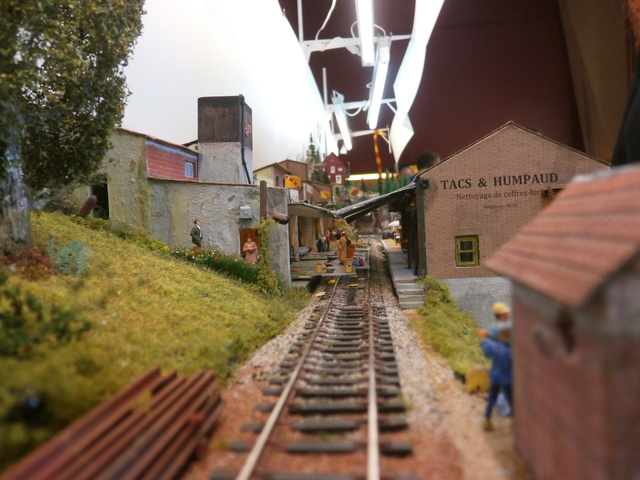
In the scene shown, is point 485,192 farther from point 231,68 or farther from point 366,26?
point 231,68

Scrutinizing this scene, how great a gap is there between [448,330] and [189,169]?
47.6ft

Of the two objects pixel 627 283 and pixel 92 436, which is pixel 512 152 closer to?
pixel 627 283

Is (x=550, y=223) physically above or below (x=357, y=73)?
below

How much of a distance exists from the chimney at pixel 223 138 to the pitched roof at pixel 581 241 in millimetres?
16872

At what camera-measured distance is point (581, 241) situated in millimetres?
3494

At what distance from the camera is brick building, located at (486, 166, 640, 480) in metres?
2.99

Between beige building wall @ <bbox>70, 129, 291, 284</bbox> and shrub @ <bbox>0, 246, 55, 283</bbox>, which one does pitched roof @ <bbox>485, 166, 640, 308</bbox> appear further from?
beige building wall @ <bbox>70, 129, 291, 284</bbox>

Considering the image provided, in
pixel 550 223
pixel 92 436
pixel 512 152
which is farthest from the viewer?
pixel 512 152

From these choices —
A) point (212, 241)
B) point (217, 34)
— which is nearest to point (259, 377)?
point (212, 241)

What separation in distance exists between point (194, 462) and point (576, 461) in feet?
12.2

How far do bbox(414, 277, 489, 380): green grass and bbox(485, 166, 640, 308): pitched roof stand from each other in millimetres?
3164

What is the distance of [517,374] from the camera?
183 inches

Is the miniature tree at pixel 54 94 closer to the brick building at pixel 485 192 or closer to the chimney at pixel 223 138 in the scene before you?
the chimney at pixel 223 138

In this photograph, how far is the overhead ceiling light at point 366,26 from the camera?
18.2m
